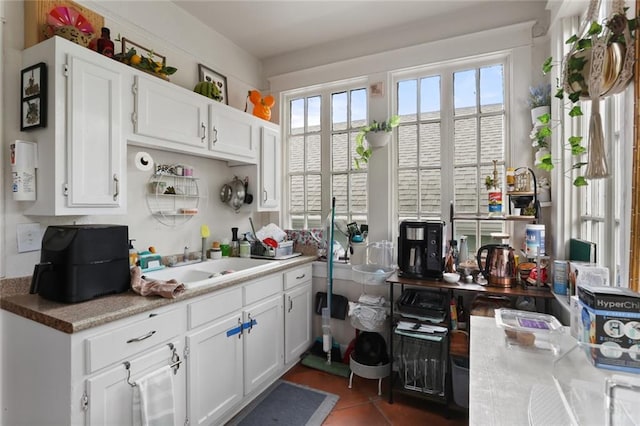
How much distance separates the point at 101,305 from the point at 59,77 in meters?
1.13

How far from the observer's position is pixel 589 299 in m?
0.98

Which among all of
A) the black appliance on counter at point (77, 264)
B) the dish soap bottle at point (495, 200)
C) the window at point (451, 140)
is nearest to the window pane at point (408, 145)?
the window at point (451, 140)

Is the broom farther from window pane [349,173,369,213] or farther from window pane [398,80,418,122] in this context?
window pane [398,80,418,122]

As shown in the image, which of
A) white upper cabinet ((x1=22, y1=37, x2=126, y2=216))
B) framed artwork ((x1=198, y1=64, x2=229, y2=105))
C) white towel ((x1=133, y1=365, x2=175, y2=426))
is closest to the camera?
white towel ((x1=133, y1=365, x2=175, y2=426))

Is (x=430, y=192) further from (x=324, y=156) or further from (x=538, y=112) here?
(x=324, y=156)

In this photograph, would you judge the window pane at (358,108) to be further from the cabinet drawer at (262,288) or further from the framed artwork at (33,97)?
the framed artwork at (33,97)

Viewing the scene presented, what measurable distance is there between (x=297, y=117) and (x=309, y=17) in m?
0.95

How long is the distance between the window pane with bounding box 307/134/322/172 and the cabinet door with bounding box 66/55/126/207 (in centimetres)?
176

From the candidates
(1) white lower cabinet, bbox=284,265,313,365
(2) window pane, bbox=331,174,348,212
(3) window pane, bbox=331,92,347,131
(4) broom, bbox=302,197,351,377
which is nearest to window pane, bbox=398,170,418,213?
(2) window pane, bbox=331,174,348,212

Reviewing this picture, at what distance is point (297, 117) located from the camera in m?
3.28

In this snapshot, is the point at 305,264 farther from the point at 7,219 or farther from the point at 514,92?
the point at 514,92

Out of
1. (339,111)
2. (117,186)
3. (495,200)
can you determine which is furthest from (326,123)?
(117,186)

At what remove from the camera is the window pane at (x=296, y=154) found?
128 inches

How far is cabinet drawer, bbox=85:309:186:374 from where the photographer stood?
129 centimetres
